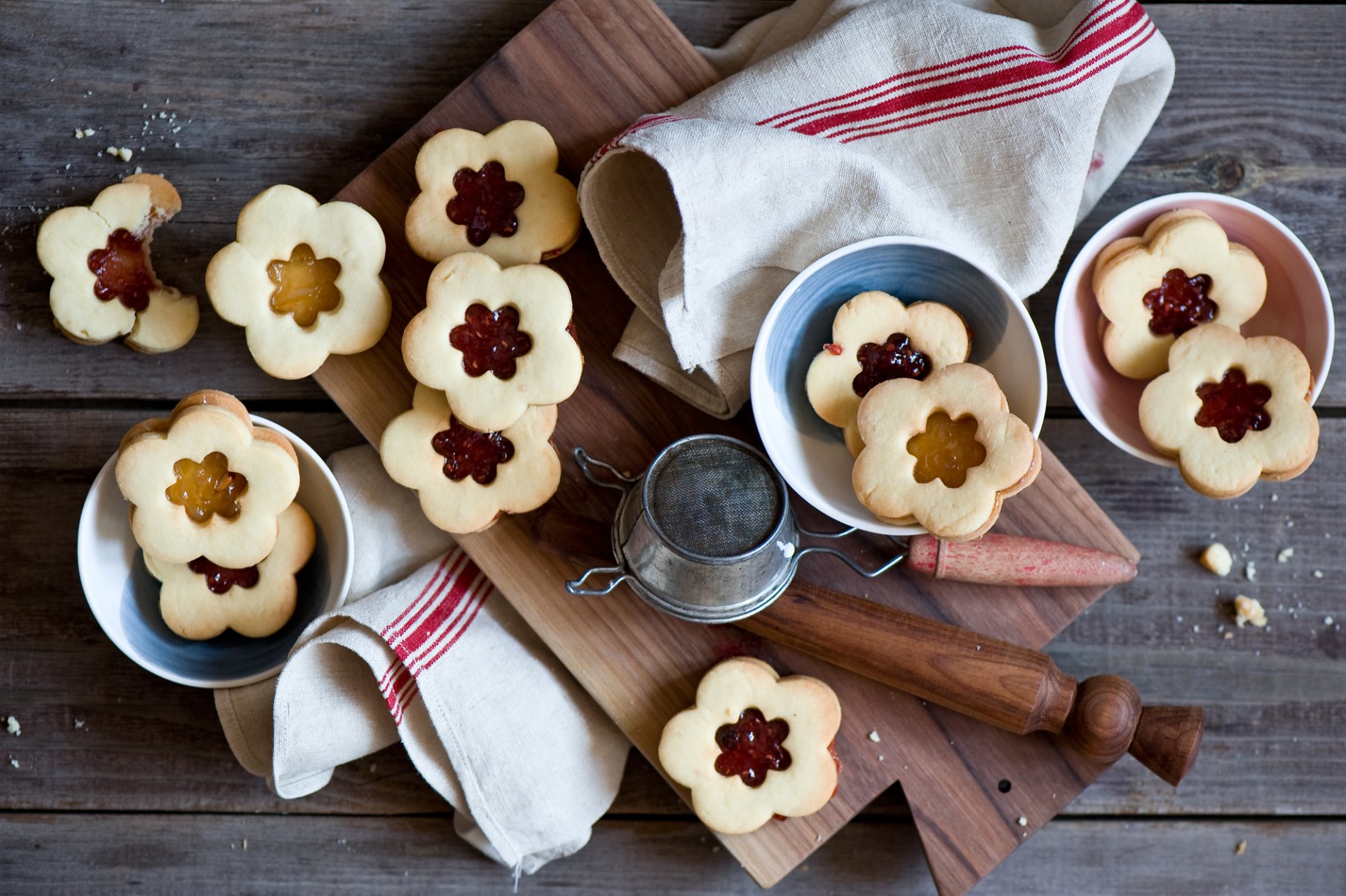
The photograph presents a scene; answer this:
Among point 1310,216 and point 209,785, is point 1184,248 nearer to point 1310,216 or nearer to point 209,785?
point 1310,216

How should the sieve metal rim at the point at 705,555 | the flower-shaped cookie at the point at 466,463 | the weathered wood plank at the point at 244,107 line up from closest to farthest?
the sieve metal rim at the point at 705,555
the flower-shaped cookie at the point at 466,463
the weathered wood plank at the point at 244,107

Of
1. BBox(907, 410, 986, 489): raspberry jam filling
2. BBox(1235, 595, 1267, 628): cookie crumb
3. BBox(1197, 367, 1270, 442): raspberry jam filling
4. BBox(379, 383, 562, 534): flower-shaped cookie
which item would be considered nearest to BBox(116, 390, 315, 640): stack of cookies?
BBox(379, 383, 562, 534): flower-shaped cookie

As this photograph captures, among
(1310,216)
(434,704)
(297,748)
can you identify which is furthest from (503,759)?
(1310,216)

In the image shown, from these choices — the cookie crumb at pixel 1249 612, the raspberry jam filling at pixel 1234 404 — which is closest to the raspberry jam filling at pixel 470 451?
the raspberry jam filling at pixel 1234 404

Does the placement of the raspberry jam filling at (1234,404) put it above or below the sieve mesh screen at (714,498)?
above

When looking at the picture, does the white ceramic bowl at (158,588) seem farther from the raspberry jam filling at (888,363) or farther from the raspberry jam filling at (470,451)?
the raspberry jam filling at (888,363)
